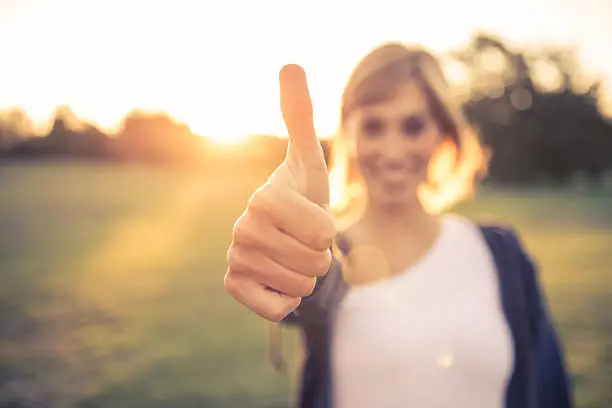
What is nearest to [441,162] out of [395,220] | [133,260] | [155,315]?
[395,220]

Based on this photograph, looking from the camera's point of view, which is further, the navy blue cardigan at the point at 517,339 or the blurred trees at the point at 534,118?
the blurred trees at the point at 534,118

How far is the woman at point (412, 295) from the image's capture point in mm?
1984

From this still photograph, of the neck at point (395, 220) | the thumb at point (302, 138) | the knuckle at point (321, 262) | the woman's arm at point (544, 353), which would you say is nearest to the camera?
the thumb at point (302, 138)

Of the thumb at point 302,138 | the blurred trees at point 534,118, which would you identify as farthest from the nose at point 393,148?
the blurred trees at point 534,118

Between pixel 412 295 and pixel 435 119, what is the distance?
0.72 metres

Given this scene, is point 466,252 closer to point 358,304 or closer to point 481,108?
point 358,304

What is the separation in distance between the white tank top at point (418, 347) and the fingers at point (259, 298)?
854mm

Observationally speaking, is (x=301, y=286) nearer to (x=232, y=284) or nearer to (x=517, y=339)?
(x=232, y=284)

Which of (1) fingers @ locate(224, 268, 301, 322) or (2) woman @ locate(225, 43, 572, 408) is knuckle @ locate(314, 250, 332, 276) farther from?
(2) woman @ locate(225, 43, 572, 408)

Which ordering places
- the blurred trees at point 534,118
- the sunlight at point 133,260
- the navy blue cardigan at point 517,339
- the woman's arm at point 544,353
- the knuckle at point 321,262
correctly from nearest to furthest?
the knuckle at point 321,262, the navy blue cardigan at point 517,339, the woman's arm at point 544,353, the sunlight at point 133,260, the blurred trees at point 534,118

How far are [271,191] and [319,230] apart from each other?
124mm

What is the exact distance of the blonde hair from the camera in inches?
84.2

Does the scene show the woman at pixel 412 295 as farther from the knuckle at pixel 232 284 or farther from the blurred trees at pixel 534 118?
the blurred trees at pixel 534 118

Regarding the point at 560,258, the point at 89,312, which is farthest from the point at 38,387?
the point at 560,258
